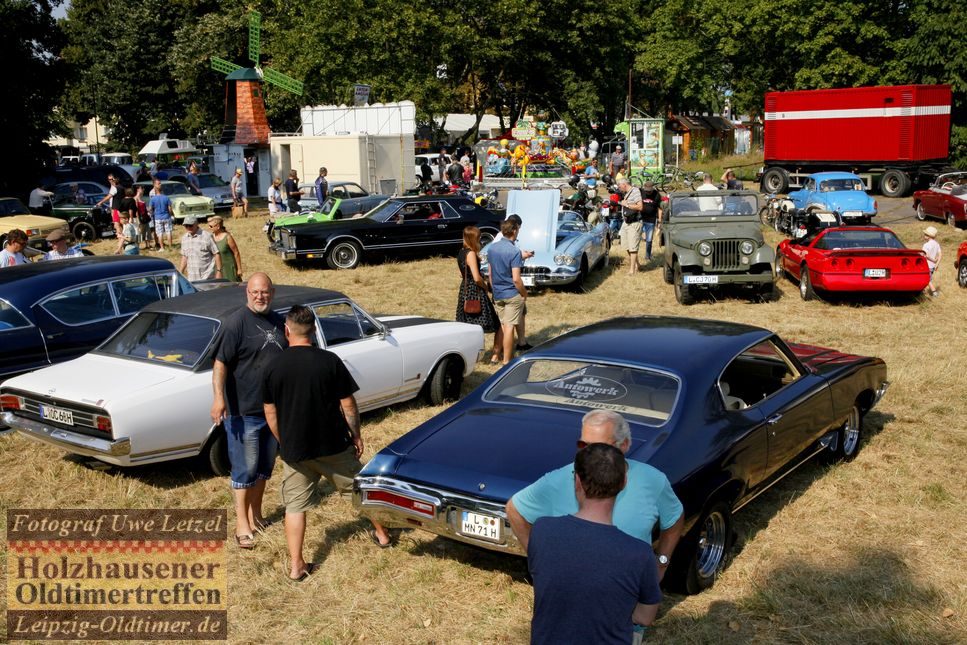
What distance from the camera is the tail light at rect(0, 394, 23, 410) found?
6875 millimetres

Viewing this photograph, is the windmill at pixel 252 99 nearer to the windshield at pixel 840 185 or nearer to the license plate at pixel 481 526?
the windshield at pixel 840 185

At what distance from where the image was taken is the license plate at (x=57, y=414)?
649cm

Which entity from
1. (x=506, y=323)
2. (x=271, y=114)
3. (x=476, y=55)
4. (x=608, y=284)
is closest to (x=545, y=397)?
(x=506, y=323)

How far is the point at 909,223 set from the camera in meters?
23.0

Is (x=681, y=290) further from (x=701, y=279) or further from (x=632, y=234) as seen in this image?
(x=632, y=234)

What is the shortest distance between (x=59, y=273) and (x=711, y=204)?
35.2 ft

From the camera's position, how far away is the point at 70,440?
6.47m

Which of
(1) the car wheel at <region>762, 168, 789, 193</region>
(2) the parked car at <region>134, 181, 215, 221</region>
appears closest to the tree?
(2) the parked car at <region>134, 181, 215, 221</region>

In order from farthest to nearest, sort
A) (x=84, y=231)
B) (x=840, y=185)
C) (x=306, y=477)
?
(x=84, y=231) → (x=840, y=185) → (x=306, y=477)

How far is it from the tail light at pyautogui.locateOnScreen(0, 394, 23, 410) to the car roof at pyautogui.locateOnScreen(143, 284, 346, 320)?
48.4 inches

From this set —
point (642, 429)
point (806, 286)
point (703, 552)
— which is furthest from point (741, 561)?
point (806, 286)

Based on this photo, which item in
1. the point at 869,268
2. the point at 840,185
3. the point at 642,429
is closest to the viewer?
the point at 642,429

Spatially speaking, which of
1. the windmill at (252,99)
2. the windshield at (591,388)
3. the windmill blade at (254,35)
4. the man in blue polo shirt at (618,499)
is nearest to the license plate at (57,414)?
the windshield at (591,388)

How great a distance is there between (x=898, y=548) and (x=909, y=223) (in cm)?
1975
